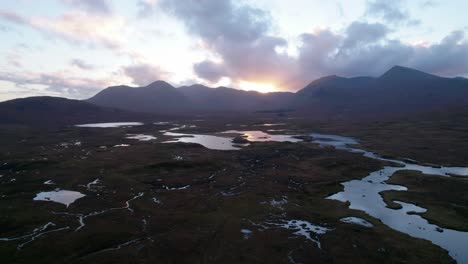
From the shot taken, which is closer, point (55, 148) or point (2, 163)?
point (2, 163)

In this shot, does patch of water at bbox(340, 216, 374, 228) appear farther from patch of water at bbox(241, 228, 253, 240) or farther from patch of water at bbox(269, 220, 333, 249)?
patch of water at bbox(241, 228, 253, 240)

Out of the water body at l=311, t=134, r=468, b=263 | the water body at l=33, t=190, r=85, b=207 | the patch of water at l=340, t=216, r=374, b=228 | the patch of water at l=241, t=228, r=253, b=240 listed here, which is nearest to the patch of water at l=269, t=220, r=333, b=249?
the patch of water at l=340, t=216, r=374, b=228

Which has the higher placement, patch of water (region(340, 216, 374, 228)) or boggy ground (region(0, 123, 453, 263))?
boggy ground (region(0, 123, 453, 263))

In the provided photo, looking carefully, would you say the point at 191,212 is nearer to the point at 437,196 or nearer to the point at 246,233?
the point at 246,233

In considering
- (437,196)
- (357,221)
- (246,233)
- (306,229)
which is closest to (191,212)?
(246,233)

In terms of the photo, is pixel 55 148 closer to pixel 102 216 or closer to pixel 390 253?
pixel 102 216

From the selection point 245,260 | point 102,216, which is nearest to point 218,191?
point 102,216

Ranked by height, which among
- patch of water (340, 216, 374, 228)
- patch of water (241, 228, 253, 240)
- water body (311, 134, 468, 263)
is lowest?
water body (311, 134, 468, 263)
